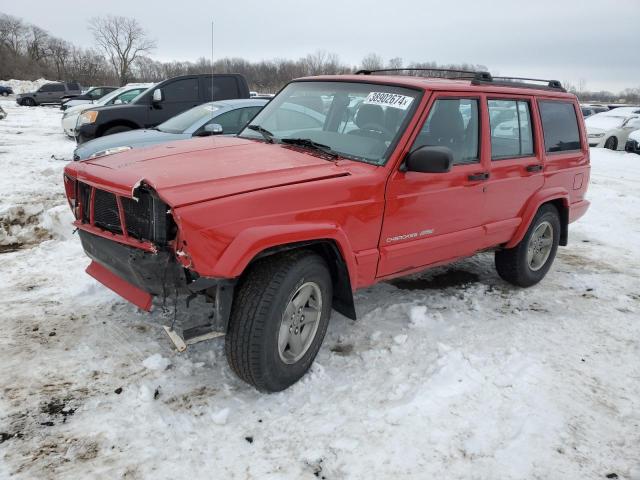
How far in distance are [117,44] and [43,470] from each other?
68814mm

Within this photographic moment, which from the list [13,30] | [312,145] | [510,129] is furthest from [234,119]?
[13,30]

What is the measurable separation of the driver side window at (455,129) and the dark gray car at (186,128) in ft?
12.9

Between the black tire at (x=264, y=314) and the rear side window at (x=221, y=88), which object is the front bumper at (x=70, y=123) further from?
the black tire at (x=264, y=314)

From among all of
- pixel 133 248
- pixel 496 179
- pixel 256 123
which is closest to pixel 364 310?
pixel 496 179

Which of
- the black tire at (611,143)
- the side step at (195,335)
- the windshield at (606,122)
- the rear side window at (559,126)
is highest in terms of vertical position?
the rear side window at (559,126)

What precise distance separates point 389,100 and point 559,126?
88.1 inches

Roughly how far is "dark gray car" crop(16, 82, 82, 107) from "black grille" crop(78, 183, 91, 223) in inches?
1466

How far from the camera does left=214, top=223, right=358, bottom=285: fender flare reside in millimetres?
2590

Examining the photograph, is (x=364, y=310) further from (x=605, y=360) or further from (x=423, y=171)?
(x=605, y=360)

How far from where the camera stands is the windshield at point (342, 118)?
11.6ft

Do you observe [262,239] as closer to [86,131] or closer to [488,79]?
[488,79]

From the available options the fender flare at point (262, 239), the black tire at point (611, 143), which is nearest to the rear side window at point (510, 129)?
the fender flare at point (262, 239)

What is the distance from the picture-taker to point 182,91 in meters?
10.1

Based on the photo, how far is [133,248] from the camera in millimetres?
2873
